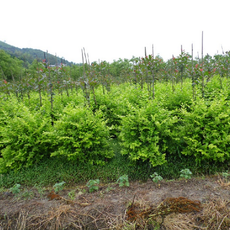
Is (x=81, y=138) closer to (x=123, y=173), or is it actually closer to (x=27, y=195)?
(x=123, y=173)

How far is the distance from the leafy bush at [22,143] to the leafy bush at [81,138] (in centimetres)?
28

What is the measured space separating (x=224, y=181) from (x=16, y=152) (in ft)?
14.0

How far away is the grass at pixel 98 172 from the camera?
3550mm

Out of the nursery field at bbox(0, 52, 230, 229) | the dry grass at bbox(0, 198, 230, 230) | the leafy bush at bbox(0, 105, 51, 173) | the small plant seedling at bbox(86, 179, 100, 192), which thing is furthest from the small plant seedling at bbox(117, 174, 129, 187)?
the leafy bush at bbox(0, 105, 51, 173)

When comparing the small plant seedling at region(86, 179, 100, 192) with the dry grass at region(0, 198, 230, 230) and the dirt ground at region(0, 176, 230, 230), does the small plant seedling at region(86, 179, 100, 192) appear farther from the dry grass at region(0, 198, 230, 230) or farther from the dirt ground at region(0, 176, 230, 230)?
the dry grass at region(0, 198, 230, 230)

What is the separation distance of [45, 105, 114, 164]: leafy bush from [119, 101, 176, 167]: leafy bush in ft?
1.94

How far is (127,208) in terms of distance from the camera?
253cm

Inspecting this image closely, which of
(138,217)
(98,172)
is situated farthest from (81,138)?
(138,217)

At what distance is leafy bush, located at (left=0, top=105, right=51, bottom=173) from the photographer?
3.95 metres

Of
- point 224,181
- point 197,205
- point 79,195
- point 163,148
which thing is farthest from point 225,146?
point 79,195

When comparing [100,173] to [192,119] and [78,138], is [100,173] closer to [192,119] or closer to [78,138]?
[78,138]

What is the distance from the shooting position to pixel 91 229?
237 cm

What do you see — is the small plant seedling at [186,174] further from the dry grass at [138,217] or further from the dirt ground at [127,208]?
the dry grass at [138,217]

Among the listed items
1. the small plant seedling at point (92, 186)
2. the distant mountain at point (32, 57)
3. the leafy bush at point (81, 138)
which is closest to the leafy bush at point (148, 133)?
the leafy bush at point (81, 138)
